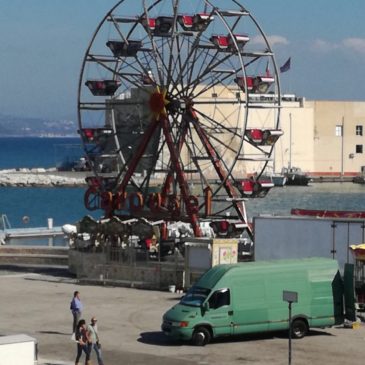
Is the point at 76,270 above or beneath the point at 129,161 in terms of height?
beneath

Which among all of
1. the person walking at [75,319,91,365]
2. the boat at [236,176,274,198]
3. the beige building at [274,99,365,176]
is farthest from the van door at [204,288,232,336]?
the beige building at [274,99,365,176]

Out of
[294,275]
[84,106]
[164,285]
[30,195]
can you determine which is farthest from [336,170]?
[294,275]

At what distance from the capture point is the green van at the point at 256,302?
3159 centimetres

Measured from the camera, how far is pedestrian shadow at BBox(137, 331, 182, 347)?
32.2 meters

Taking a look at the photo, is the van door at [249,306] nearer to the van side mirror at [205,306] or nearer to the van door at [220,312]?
the van door at [220,312]

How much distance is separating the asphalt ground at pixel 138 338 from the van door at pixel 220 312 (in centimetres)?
45

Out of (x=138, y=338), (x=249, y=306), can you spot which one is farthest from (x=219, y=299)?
(x=138, y=338)

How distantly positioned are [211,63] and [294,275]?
23.1 m

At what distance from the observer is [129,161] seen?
183 feet

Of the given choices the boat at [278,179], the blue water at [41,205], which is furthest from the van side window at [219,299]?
the boat at [278,179]

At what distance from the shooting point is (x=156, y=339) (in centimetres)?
3297

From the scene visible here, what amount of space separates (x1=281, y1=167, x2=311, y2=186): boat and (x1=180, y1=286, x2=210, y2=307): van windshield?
120 metres

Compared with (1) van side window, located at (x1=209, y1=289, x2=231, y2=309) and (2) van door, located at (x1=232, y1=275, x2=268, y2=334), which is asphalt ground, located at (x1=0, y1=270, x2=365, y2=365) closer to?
(2) van door, located at (x1=232, y1=275, x2=268, y2=334)

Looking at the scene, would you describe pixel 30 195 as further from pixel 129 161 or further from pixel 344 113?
pixel 129 161
